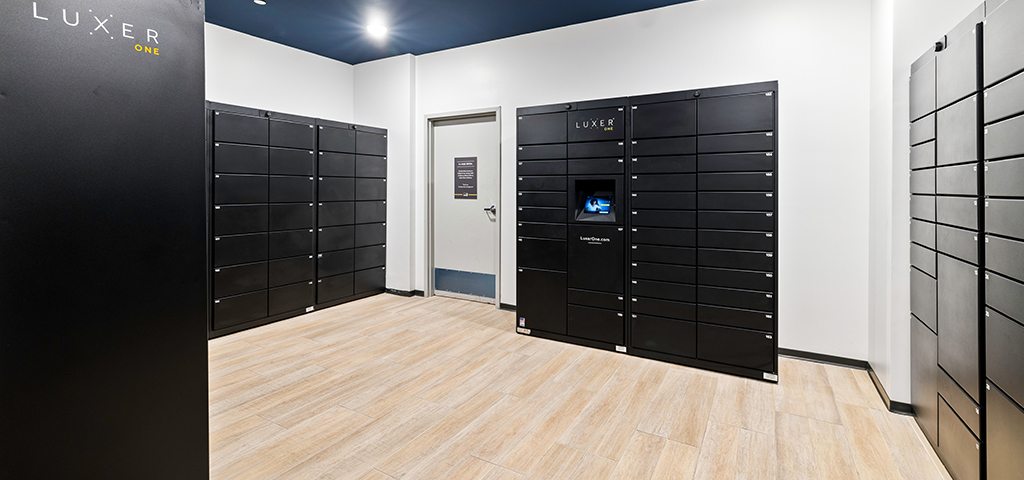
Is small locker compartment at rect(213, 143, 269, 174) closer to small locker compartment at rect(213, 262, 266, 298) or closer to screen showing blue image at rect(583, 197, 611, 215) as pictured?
small locker compartment at rect(213, 262, 266, 298)

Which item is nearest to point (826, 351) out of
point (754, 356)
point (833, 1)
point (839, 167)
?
point (754, 356)

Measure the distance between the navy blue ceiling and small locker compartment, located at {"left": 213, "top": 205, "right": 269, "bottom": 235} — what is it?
67.2 inches

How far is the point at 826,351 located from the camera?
10.9 ft

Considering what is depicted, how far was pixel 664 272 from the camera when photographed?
11.0 ft

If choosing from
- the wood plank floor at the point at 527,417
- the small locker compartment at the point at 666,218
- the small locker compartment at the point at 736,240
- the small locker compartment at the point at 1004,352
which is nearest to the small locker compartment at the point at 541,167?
the small locker compartment at the point at 666,218

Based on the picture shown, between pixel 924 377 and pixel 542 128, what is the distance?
2833 millimetres

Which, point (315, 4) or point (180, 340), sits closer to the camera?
point (180, 340)

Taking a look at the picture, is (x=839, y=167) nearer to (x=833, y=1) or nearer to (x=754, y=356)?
(x=833, y=1)

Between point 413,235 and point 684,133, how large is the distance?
3.28 metres

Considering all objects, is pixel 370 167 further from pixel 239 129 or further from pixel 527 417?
pixel 527 417

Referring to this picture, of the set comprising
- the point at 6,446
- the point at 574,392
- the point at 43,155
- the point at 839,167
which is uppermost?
the point at 839,167

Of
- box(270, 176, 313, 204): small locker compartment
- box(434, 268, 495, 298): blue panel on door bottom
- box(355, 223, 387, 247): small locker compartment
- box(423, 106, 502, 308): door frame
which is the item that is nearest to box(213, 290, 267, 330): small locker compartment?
box(270, 176, 313, 204): small locker compartment

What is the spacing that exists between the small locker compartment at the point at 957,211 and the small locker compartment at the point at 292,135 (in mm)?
4691

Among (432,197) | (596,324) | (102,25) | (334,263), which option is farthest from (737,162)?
A: (334,263)
